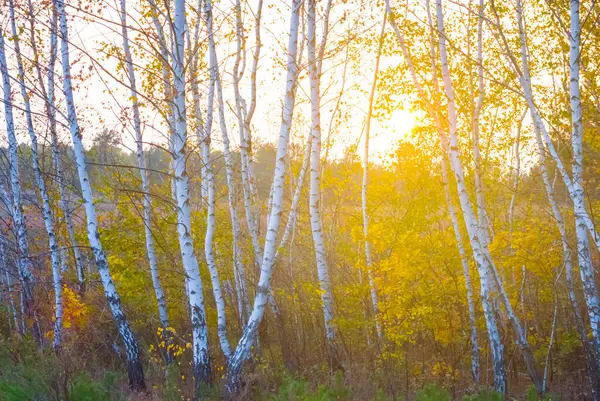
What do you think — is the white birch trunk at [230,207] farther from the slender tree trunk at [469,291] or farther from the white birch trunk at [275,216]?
the slender tree trunk at [469,291]

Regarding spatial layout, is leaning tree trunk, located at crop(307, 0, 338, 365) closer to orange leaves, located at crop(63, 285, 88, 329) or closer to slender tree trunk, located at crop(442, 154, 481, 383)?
slender tree trunk, located at crop(442, 154, 481, 383)

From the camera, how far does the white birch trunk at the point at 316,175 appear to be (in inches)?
358

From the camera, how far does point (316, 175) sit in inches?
387

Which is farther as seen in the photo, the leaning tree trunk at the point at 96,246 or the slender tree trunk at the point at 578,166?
the leaning tree trunk at the point at 96,246

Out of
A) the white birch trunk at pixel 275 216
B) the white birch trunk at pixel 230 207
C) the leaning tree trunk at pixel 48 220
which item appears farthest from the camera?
the leaning tree trunk at pixel 48 220

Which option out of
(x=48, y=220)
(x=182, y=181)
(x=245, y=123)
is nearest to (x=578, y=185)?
(x=182, y=181)

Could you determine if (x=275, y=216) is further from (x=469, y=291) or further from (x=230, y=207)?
(x=469, y=291)

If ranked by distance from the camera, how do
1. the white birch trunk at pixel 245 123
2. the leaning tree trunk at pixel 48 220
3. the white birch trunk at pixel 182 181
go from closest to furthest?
the white birch trunk at pixel 182 181 < the leaning tree trunk at pixel 48 220 < the white birch trunk at pixel 245 123

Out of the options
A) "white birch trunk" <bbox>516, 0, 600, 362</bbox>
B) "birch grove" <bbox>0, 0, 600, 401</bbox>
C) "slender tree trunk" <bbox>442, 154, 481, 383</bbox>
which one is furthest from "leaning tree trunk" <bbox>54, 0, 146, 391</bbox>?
"white birch trunk" <bbox>516, 0, 600, 362</bbox>

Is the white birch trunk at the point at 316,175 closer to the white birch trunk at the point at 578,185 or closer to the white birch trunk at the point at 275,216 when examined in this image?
the white birch trunk at the point at 275,216

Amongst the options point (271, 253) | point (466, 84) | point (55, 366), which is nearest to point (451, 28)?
point (466, 84)

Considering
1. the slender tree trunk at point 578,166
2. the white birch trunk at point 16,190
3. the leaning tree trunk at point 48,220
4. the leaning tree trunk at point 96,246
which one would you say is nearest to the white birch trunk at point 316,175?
the leaning tree trunk at point 96,246

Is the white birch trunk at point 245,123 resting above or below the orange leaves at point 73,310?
above

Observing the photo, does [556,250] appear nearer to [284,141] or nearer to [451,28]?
[451,28]
